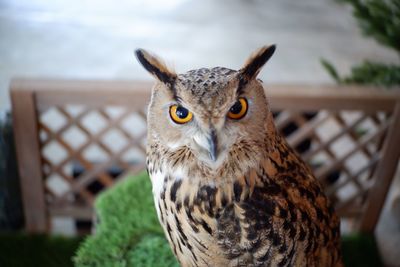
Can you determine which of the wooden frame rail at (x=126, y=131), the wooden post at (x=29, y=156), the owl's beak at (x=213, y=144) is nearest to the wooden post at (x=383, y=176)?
the wooden frame rail at (x=126, y=131)

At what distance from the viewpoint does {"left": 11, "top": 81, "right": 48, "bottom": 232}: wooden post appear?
141cm

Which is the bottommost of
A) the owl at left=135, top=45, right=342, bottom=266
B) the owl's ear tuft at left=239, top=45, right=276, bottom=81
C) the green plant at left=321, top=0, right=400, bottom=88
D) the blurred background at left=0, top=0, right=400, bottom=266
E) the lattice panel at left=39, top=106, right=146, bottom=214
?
the owl at left=135, top=45, right=342, bottom=266

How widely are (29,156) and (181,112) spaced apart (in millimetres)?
1030

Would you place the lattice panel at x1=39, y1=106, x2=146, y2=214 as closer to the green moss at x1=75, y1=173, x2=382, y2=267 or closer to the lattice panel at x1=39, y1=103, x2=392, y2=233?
the lattice panel at x1=39, y1=103, x2=392, y2=233

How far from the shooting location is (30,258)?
5.59 ft

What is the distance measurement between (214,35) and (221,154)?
2.55 metres

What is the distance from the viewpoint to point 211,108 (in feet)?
2.16

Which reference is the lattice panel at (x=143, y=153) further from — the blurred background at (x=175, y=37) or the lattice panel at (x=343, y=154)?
the blurred background at (x=175, y=37)

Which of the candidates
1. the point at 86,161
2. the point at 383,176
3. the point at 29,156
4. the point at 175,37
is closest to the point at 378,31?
the point at 383,176

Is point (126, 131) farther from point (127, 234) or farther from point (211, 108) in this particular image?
point (211, 108)

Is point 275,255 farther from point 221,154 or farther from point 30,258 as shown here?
point 30,258

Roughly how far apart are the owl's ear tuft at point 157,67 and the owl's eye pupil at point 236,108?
10 centimetres

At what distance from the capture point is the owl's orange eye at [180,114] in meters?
0.69

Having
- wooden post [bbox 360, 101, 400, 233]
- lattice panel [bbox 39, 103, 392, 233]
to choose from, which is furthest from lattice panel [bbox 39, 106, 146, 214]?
wooden post [bbox 360, 101, 400, 233]
